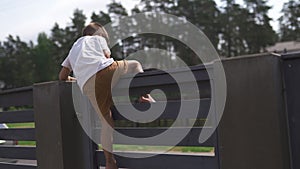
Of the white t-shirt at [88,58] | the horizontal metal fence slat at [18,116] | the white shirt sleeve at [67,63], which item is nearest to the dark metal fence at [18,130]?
the horizontal metal fence slat at [18,116]

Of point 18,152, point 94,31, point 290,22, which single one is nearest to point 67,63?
point 94,31

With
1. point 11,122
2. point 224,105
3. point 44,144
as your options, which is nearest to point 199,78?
point 224,105

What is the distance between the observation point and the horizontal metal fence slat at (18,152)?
179 inches

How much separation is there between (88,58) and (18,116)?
1.69 m

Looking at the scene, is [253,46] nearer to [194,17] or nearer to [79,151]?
[194,17]

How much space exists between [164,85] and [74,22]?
60.8 m

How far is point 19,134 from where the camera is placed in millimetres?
4766

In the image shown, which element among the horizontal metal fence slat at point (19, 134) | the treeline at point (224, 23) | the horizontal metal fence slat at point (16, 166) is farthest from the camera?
the treeline at point (224, 23)

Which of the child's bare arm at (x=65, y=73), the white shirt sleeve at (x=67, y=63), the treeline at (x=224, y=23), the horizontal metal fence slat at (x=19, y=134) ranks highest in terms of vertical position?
the treeline at (x=224, y=23)

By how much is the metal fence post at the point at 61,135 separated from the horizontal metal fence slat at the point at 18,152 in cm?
42

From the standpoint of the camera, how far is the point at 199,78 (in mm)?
2922

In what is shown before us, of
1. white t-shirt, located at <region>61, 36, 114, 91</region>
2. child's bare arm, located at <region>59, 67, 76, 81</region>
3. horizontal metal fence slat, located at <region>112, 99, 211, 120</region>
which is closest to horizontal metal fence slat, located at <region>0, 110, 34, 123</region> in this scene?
child's bare arm, located at <region>59, 67, 76, 81</region>

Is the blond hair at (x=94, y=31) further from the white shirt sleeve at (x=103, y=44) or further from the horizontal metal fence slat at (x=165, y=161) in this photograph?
the horizontal metal fence slat at (x=165, y=161)

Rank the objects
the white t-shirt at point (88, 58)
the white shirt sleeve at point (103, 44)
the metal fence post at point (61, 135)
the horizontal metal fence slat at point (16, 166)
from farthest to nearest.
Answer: the horizontal metal fence slat at point (16, 166)
the metal fence post at point (61, 135)
the white shirt sleeve at point (103, 44)
the white t-shirt at point (88, 58)
